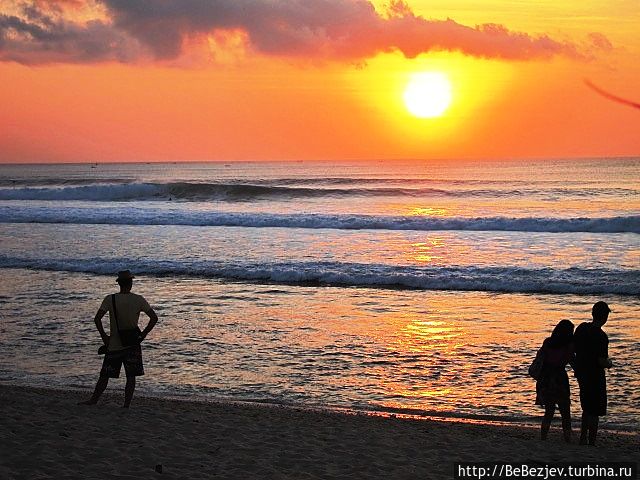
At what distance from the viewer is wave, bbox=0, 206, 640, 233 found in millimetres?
32656

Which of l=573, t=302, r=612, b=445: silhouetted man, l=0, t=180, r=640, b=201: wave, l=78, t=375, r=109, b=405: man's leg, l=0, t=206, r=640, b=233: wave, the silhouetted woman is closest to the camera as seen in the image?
l=573, t=302, r=612, b=445: silhouetted man

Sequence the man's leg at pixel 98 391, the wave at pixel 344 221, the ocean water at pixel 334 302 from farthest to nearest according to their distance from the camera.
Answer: the wave at pixel 344 221 → the ocean water at pixel 334 302 → the man's leg at pixel 98 391

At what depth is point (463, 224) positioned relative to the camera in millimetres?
34375

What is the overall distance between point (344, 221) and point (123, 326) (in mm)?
27583

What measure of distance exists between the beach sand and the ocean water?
807mm

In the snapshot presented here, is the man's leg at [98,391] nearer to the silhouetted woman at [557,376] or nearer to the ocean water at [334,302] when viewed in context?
the ocean water at [334,302]

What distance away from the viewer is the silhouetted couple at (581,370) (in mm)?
7355

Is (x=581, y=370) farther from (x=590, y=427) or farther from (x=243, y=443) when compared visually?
(x=243, y=443)

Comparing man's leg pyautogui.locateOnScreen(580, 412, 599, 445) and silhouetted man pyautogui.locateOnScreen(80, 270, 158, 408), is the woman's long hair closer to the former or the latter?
man's leg pyautogui.locateOnScreen(580, 412, 599, 445)

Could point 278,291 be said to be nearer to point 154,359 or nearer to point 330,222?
point 154,359

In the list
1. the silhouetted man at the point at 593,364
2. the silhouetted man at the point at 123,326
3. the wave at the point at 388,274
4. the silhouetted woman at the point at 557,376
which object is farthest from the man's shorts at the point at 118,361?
the wave at the point at 388,274

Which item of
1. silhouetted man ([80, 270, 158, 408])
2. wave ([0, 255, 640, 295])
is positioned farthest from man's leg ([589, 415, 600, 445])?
wave ([0, 255, 640, 295])

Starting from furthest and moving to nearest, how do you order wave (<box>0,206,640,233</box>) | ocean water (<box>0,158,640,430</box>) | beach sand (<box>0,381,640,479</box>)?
wave (<box>0,206,640,233</box>) → ocean water (<box>0,158,640,430</box>) → beach sand (<box>0,381,640,479</box>)

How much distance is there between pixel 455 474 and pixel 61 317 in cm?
965
